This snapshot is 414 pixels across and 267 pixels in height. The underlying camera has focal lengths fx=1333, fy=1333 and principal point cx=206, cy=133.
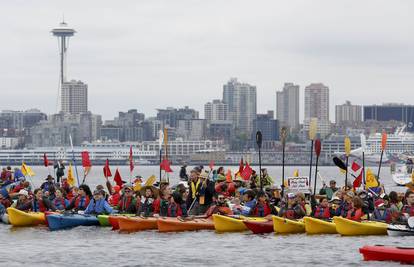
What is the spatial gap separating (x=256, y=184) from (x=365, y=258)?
16.0 m

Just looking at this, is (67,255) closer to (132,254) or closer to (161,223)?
(132,254)

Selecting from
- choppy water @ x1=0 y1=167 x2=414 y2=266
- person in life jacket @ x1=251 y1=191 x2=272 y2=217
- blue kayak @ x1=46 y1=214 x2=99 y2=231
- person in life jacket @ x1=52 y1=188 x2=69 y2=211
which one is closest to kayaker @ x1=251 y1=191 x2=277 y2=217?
person in life jacket @ x1=251 y1=191 x2=272 y2=217

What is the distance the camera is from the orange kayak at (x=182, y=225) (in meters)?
36.4

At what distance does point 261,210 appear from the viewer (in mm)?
36469

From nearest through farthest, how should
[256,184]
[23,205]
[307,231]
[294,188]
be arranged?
[307,231]
[294,188]
[23,205]
[256,184]

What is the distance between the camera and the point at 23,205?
133 ft

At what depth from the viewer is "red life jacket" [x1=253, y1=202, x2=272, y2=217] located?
36.4m

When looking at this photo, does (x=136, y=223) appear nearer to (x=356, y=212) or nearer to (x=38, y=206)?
(x=38, y=206)

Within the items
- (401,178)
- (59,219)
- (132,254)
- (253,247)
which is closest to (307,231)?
(253,247)

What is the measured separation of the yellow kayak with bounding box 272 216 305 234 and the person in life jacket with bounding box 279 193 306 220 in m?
0.42

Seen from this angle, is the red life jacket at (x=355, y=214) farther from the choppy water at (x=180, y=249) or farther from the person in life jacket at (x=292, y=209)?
the person in life jacket at (x=292, y=209)

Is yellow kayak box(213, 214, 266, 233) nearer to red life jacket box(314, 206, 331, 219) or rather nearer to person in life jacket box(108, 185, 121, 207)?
red life jacket box(314, 206, 331, 219)

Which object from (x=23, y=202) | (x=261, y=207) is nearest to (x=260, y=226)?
(x=261, y=207)

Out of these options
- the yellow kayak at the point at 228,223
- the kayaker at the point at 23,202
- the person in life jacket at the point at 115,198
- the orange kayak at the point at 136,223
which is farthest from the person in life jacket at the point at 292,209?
the kayaker at the point at 23,202
